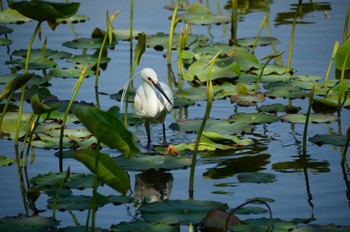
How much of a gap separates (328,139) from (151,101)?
60.4 inches

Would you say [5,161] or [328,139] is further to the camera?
[328,139]

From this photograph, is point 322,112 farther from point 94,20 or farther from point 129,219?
point 94,20

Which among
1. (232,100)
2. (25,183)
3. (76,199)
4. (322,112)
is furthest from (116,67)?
(76,199)

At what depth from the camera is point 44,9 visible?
5.59 meters

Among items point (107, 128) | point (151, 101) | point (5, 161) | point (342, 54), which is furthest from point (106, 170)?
point (342, 54)

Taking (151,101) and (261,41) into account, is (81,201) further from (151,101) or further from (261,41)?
(261,41)

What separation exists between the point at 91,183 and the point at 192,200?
831 mm

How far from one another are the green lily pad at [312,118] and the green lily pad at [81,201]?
228 centimetres

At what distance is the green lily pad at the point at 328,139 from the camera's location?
645 cm

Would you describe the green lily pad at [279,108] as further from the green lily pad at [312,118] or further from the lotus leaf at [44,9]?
the lotus leaf at [44,9]

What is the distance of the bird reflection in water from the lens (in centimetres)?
561

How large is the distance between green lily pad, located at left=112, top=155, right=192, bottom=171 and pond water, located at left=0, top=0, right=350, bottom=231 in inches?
3.2

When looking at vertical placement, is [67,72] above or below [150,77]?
below

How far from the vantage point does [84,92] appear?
8.35 m
